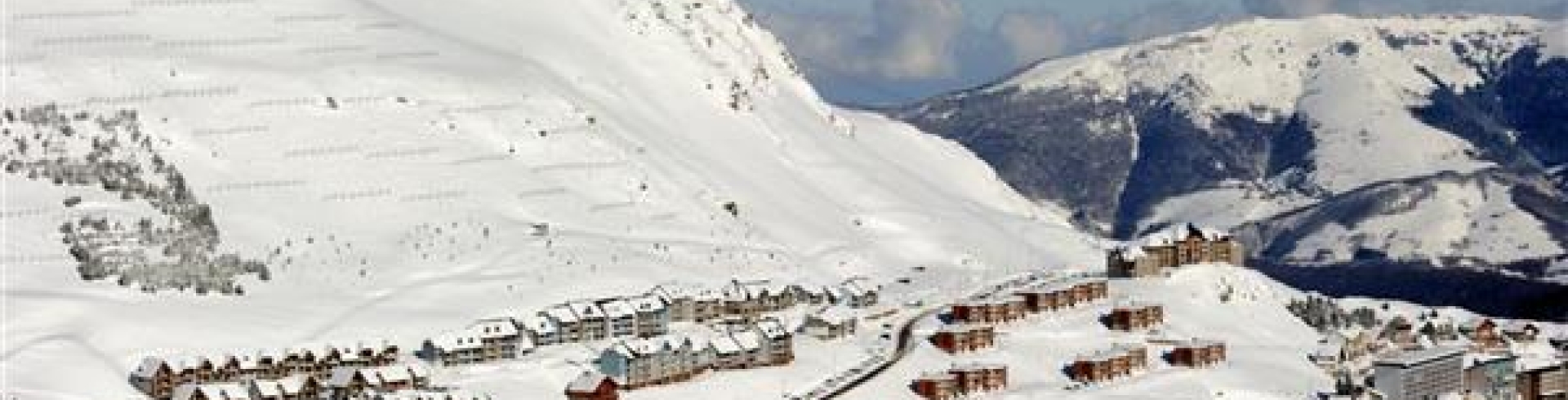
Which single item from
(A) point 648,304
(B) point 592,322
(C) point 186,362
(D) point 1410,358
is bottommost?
(D) point 1410,358

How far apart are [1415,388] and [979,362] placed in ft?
102

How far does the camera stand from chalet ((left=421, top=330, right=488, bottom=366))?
178 metres

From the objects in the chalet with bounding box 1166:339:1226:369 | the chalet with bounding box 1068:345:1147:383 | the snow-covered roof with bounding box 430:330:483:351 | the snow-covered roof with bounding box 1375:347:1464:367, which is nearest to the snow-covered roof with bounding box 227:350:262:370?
the snow-covered roof with bounding box 430:330:483:351

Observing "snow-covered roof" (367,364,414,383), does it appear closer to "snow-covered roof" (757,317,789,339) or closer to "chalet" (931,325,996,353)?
"snow-covered roof" (757,317,789,339)

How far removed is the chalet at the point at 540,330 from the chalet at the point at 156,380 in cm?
2509

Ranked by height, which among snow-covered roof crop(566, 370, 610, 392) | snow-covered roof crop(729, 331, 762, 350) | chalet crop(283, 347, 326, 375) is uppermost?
snow-covered roof crop(729, 331, 762, 350)

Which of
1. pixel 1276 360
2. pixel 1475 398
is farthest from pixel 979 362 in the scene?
pixel 1475 398

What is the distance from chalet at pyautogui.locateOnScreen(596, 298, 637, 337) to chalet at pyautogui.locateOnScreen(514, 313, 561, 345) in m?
4.52

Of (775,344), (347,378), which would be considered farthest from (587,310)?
(347,378)

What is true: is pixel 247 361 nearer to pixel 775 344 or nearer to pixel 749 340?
pixel 749 340

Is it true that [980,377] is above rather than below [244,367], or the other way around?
below

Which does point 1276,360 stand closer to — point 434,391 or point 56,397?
point 434,391

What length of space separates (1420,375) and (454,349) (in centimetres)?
6620

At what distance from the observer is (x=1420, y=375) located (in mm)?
193500
